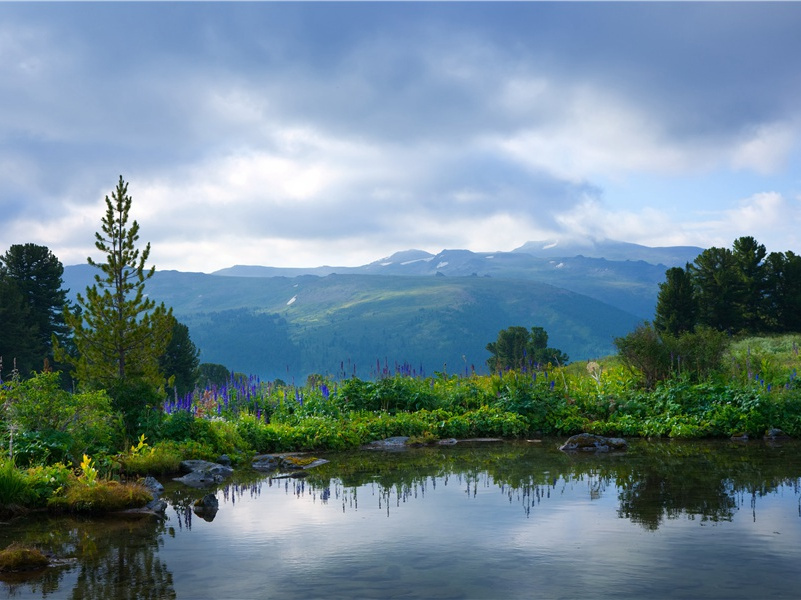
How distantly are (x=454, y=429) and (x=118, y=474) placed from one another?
7510mm

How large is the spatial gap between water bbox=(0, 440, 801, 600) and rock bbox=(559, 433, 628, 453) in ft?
5.73

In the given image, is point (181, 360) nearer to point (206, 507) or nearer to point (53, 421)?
point (53, 421)

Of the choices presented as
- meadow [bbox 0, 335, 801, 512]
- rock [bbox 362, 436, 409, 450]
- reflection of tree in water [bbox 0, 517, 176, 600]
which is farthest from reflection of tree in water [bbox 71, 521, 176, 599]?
rock [bbox 362, 436, 409, 450]

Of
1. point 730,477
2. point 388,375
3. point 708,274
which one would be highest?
point 708,274

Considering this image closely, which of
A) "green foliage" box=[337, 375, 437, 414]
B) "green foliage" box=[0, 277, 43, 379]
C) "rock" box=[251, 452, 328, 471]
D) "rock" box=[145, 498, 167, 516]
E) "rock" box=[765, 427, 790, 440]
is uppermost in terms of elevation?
"green foliage" box=[0, 277, 43, 379]

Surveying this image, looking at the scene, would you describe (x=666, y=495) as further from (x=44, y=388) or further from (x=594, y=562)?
(x=44, y=388)

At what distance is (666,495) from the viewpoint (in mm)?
9688

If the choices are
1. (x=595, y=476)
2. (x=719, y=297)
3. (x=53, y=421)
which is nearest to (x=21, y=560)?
(x=53, y=421)

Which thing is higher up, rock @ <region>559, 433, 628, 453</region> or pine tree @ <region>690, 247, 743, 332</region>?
pine tree @ <region>690, 247, 743, 332</region>

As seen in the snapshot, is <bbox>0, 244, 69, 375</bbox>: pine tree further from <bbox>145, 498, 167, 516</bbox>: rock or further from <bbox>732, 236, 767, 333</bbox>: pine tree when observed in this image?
<bbox>732, 236, 767, 333</bbox>: pine tree

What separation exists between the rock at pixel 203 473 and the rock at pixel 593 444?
6479 mm

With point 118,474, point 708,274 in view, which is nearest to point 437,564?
point 118,474

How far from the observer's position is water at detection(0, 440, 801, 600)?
20.6 feet

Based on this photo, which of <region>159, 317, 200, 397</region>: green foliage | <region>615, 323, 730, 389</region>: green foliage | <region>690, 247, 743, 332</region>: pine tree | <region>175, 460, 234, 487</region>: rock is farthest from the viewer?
<region>690, 247, 743, 332</region>: pine tree
